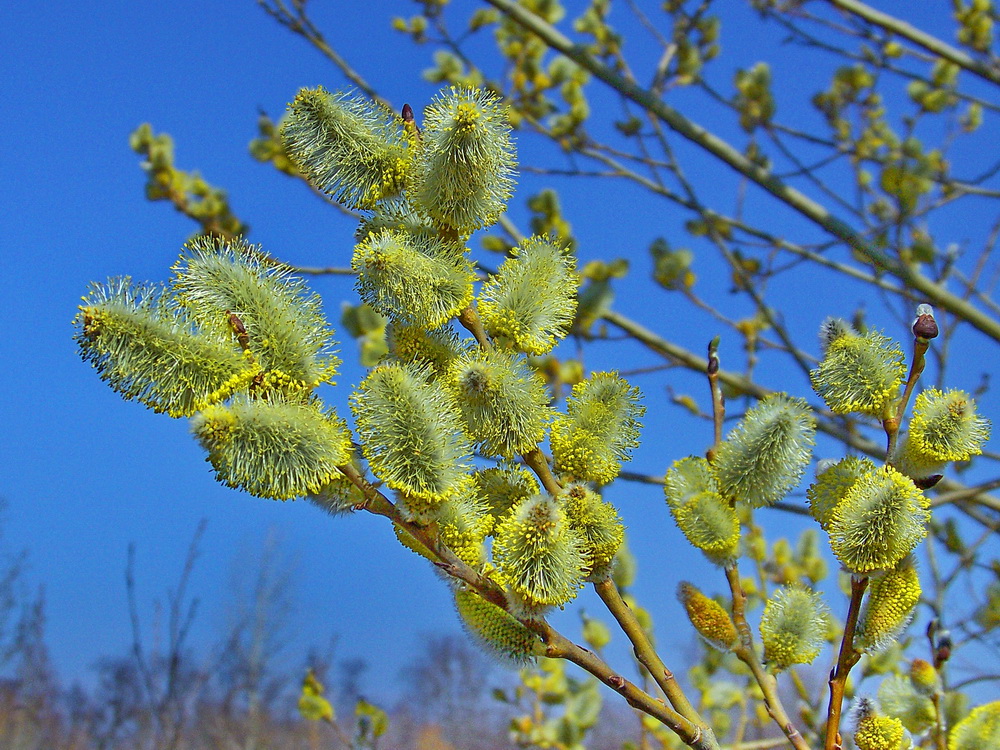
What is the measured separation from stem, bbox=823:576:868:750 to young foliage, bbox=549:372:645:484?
1.00ft

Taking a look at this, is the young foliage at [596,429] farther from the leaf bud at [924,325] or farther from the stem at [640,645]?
the leaf bud at [924,325]

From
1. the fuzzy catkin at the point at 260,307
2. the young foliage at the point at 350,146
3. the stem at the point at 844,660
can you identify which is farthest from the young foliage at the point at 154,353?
the stem at the point at 844,660

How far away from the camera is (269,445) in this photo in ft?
2.20

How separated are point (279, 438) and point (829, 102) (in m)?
3.87

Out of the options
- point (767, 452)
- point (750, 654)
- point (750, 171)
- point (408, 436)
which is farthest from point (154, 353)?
point (750, 171)

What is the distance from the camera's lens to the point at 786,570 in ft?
7.95

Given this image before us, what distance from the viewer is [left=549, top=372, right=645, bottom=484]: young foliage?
83 cm

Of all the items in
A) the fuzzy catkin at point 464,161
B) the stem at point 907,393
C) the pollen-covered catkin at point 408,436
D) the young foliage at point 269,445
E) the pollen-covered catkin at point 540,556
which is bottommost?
the pollen-covered catkin at point 540,556

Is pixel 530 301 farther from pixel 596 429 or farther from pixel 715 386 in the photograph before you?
pixel 715 386

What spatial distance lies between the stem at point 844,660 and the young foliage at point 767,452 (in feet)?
0.46

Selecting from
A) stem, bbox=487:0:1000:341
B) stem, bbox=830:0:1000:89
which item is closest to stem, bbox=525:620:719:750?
stem, bbox=487:0:1000:341

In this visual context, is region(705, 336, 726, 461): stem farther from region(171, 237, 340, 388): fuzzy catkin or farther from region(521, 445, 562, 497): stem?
region(171, 237, 340, 388): fuzzy catkin

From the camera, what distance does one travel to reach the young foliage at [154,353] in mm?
688

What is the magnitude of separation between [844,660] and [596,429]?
16.3 inches
